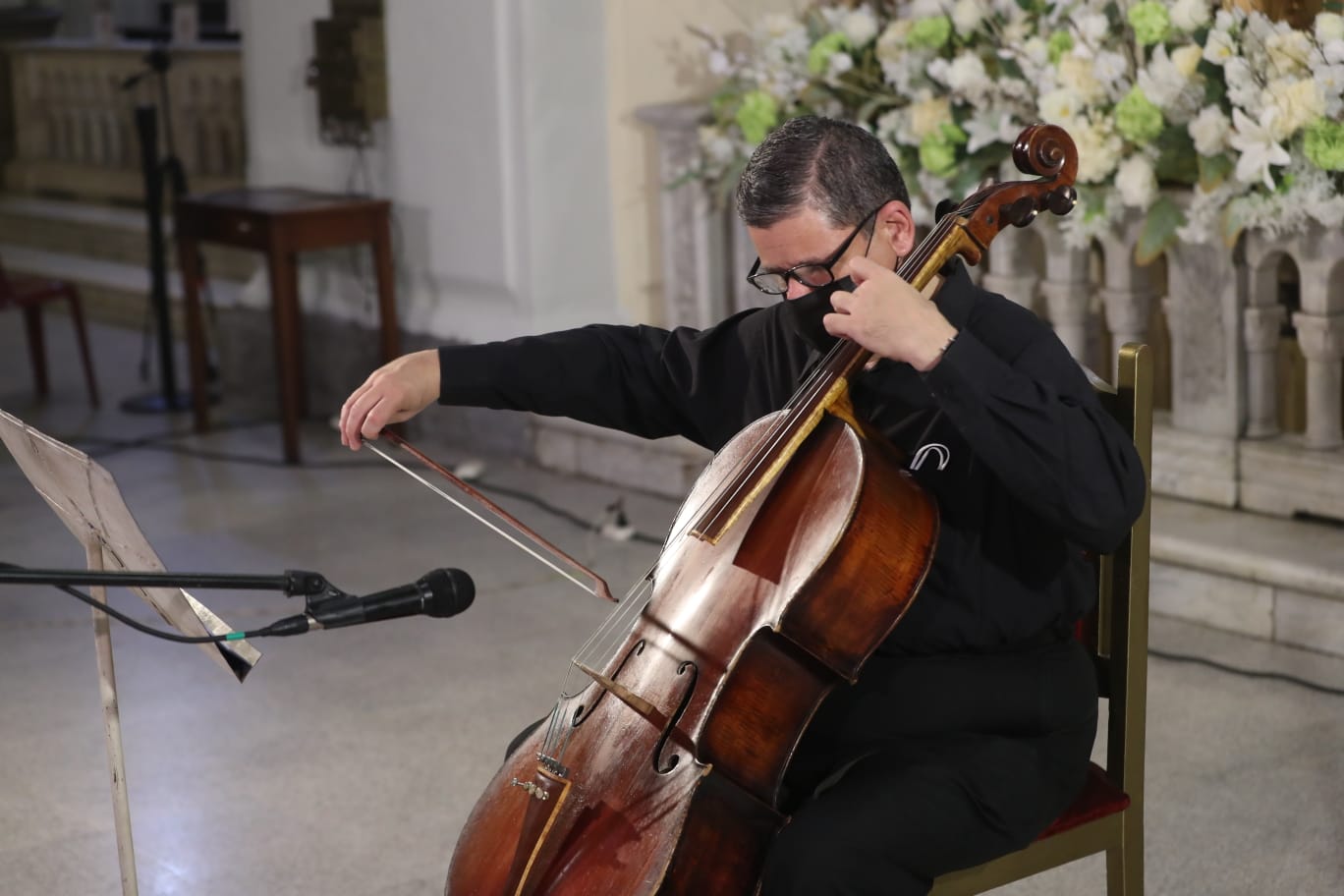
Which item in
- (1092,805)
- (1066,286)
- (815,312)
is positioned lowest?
(1092,805)

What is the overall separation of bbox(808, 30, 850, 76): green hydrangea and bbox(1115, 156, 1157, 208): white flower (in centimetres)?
93

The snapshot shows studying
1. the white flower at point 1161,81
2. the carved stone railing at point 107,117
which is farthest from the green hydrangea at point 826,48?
the carved stone railing at point 107,117

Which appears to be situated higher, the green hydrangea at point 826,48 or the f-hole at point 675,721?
A: the green hydrangea at point 826,48

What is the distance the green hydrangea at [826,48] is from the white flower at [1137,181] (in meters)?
0.93

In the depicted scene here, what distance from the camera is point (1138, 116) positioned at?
3582 mm

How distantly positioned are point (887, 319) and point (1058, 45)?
2.27 meters

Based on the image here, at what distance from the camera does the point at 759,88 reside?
452cm

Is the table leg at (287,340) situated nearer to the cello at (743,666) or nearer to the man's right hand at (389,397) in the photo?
the man's right hand at (389,397)

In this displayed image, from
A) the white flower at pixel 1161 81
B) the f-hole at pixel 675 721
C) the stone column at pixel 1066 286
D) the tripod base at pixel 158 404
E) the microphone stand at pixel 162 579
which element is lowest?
the tripod base at pixel 158 404

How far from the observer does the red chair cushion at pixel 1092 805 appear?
2.01 m

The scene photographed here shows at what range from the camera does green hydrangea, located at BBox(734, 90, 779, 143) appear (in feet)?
14.5

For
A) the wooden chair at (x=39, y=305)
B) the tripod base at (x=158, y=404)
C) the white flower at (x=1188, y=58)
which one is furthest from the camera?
the tripod base at (x=158, y=404)

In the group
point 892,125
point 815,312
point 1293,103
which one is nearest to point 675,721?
point 815,312

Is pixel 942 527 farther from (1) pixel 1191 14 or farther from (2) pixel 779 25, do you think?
(2) pixel 779 25
